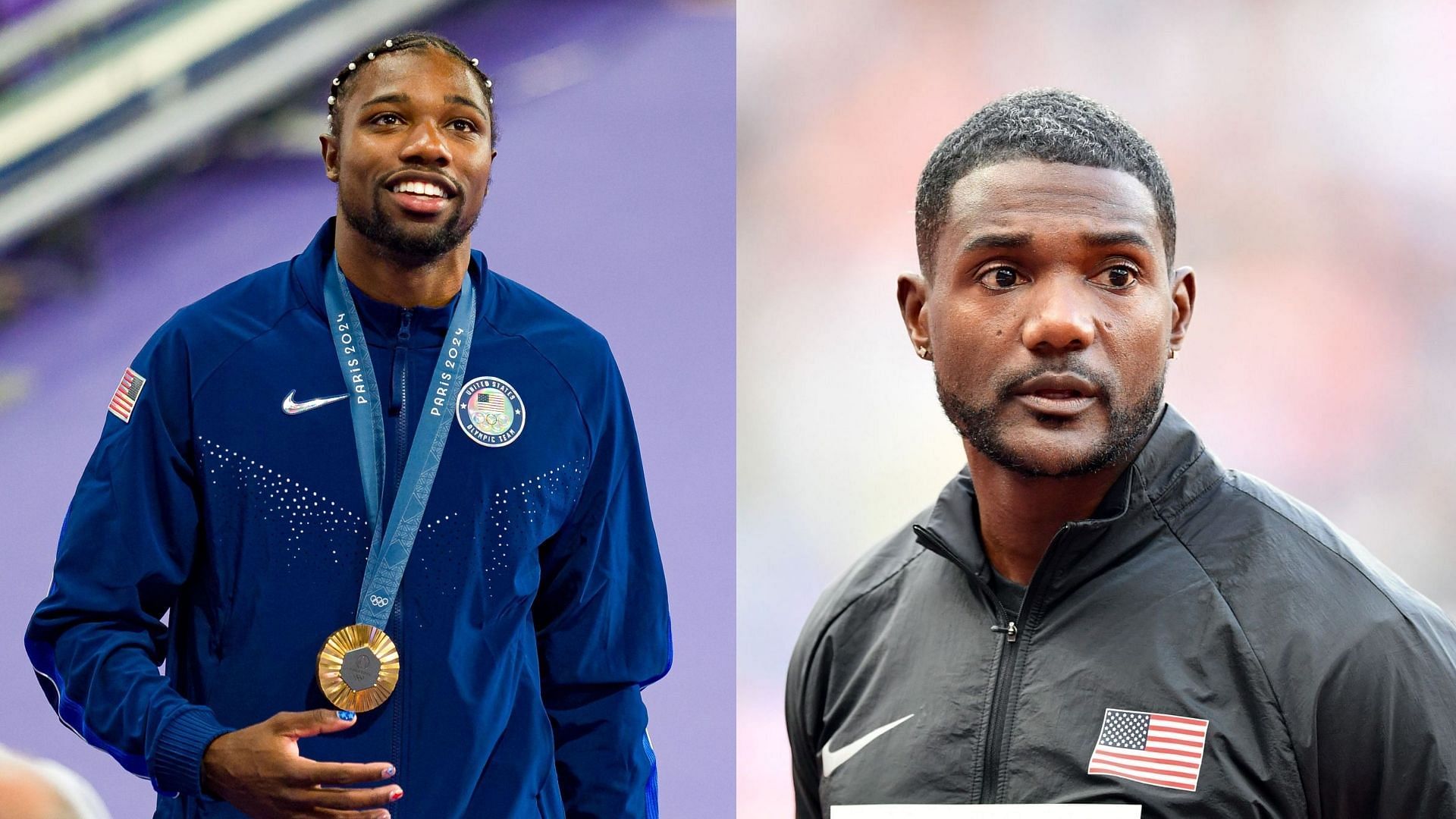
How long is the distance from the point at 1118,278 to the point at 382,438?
1309mm

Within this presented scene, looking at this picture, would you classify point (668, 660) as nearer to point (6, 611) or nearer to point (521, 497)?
point (521, 497)

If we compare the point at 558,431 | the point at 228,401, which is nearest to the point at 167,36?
the point at 228,401

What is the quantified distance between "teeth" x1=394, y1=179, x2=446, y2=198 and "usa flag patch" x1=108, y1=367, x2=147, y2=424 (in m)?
0.52

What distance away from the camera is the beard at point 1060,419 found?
1.50 m

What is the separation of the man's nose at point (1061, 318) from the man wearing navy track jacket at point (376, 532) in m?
1.17

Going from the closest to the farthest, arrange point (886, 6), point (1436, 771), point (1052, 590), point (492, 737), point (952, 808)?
point (1436, 771), point (952, 808), point (1052, 590), point (492, 737), point (886, 6)

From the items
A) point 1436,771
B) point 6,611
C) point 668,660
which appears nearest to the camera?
point 1436,771

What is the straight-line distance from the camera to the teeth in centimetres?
248

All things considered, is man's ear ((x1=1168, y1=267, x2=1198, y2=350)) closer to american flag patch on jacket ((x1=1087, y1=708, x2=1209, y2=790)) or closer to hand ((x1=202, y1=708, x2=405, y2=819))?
american flag patch on jacket ((x1=1087, y1=708, x2=1209, y2=790))

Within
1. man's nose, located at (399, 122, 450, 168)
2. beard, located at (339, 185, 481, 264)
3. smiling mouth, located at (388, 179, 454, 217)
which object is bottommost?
beard, located at (339, 185, 481, 264)

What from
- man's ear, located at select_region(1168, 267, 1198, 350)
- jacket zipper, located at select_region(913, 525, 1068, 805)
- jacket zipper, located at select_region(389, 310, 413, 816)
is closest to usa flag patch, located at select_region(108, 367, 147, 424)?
jacket zipper, located at select_region(389, 310, 413, 816)

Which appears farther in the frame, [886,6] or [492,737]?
[886,6]

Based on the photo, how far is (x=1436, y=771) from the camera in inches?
53.4

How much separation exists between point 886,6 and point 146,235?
72.0 inches
